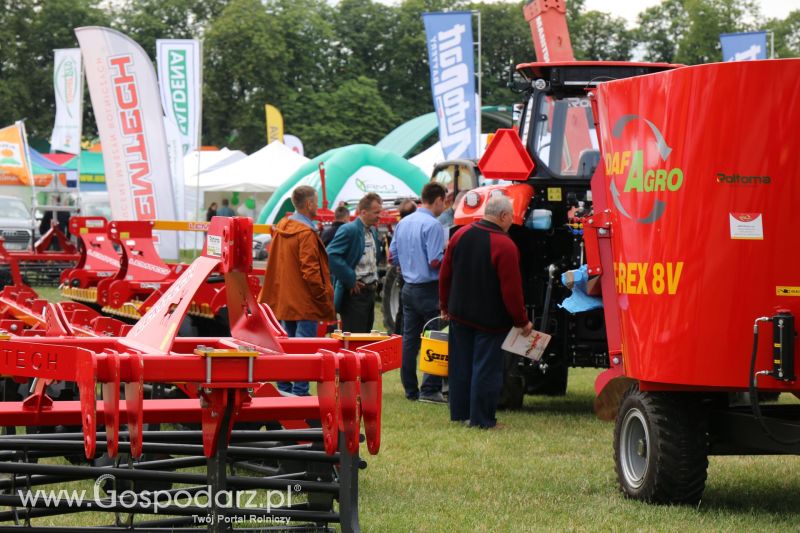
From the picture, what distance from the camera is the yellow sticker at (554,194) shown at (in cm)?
1002

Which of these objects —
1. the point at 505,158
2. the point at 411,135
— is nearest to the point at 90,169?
the point at 411,135

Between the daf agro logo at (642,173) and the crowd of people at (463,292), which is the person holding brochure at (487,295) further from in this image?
the daf agro logo at (642,173)

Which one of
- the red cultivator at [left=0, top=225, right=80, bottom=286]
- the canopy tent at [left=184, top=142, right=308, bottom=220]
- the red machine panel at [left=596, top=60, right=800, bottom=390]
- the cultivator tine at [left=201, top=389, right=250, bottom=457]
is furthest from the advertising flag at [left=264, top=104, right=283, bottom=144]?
the cultivator tine at [left=201, top=389, right=250, bottom=457]

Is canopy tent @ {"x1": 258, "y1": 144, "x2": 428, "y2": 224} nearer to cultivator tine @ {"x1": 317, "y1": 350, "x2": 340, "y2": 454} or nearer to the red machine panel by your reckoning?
the red machine panel

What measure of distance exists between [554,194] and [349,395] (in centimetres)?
540

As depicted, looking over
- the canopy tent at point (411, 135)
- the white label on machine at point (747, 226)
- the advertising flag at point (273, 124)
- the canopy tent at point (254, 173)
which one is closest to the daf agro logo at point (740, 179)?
the white label on machine at point (747, 226)

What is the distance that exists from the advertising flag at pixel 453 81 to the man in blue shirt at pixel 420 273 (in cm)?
1328

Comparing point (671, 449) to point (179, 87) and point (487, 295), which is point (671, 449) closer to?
point (487, 295)

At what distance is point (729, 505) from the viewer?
6656 mm

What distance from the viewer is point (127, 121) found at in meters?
21.3

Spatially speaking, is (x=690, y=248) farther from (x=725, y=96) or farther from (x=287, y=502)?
(x=287, y=502)

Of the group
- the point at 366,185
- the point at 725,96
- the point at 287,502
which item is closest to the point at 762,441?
the point at 725,96

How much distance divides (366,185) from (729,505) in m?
21.5

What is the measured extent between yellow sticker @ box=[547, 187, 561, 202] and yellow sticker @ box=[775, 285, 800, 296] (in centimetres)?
444
